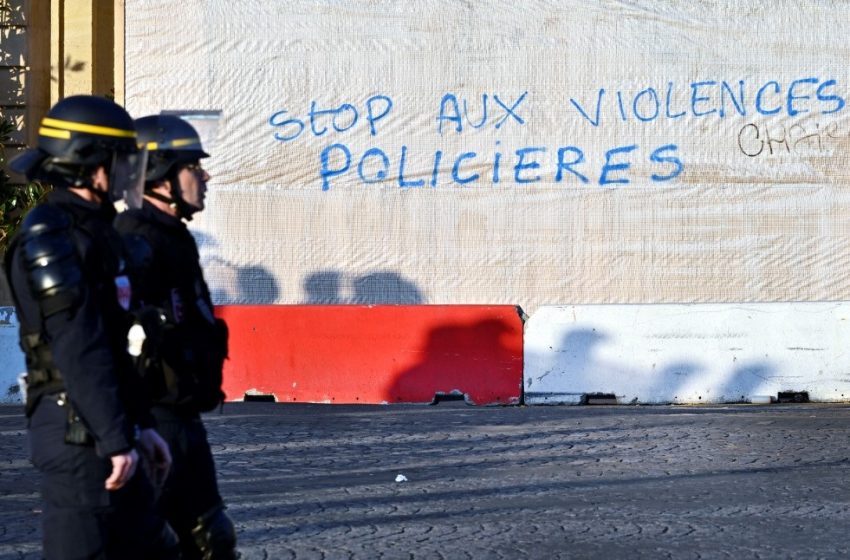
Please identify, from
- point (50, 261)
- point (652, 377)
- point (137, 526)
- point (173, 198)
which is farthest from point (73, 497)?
point (652, 377)

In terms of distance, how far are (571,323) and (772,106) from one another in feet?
8.85

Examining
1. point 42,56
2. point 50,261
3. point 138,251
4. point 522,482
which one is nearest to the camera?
point 50,261

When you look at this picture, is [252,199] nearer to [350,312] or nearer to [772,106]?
[350,312]

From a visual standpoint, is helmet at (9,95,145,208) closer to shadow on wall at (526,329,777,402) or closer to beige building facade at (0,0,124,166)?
shadow on wall at (526,329,777,402)

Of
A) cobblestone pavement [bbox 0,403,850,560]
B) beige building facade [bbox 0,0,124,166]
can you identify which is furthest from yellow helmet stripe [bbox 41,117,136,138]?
beige building facade [bbox 0,0,124,166]

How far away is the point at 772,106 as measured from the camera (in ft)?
43.2

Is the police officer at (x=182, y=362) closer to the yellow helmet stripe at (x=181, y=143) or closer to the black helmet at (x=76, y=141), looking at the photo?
the yellow helmet stripe at (x=181, y=143)

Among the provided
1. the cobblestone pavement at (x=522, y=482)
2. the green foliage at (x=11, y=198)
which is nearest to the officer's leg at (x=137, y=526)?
the cobblestone pavement at (x=522, y=482)

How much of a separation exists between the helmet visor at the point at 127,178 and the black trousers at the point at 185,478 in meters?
0.64

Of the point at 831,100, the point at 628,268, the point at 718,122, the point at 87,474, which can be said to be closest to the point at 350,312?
the point at 628,268

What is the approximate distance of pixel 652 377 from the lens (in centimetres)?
1212

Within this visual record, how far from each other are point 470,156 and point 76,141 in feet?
30.1

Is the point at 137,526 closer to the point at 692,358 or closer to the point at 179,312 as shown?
the point at 179,312

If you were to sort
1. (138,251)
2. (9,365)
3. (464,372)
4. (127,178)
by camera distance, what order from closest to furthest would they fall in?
(127,178)
(138,251)
(464,372)
(9,365)
